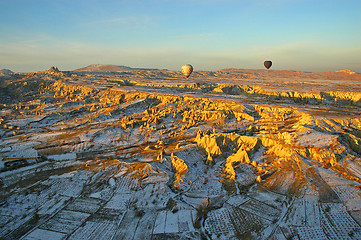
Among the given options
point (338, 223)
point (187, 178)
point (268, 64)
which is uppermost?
point (268, 64)

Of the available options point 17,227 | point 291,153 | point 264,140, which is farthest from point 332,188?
point 17,227

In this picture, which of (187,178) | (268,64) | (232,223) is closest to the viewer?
(232,223)

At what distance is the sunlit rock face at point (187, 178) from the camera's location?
9445 millimetres

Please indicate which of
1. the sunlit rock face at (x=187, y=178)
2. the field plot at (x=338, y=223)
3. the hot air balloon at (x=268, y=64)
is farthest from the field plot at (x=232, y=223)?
the hot air balloon at (x=268, y=64)

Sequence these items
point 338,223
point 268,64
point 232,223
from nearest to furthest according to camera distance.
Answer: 1. point 338,223
2. point 232,223
3. point 268,64

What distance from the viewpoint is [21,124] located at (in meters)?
25.1

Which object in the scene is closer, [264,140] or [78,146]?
[264,140]

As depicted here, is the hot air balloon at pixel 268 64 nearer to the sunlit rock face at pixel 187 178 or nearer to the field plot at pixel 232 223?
Result: the sunlit rock face at pixel 187 178

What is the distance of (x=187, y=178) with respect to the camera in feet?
41.9

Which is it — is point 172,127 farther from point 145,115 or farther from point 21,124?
point 21,124

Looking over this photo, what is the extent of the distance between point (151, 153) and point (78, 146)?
669 centimetres

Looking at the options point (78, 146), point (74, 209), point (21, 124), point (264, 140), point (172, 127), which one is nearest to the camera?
point (74, 209)

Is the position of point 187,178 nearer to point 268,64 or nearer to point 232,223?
point 232,223

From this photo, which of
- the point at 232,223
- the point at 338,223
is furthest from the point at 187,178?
the point at 338,223
